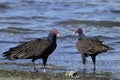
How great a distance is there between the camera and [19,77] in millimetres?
10648

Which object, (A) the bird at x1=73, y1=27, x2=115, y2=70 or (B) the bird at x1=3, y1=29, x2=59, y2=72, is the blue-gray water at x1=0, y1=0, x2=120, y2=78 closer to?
(A) the bird at x1=73, y1=27, x2=115, y2=70

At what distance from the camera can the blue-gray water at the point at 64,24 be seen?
13.9 m

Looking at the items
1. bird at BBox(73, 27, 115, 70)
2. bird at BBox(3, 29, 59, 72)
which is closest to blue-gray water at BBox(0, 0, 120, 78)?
bird at BBox(73, 27, 115, 70)

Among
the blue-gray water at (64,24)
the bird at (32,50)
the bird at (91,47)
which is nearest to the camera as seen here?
the bird at (32,50)

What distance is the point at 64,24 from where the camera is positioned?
74.3ft

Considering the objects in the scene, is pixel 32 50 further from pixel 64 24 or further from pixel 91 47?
pixel 64 24

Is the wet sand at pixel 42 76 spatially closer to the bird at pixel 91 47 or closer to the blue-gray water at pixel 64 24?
the blue-gray water at pixel 64 24

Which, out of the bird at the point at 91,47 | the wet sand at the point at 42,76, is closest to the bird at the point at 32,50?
the wet sand at the point at 42,76

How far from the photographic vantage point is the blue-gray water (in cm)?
1391

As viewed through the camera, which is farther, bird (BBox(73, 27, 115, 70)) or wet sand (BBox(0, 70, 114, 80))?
bird (BBox(73, 27, 115, 70))

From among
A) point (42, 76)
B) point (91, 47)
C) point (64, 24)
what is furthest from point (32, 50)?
point (64, 24)

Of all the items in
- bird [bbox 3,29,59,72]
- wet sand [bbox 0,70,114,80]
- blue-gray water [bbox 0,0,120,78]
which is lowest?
blue-gray water [bbox 0,0,120,78]

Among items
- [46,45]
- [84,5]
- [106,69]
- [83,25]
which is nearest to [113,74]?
[106,69]

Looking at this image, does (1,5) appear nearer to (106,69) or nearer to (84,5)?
(84,5)
